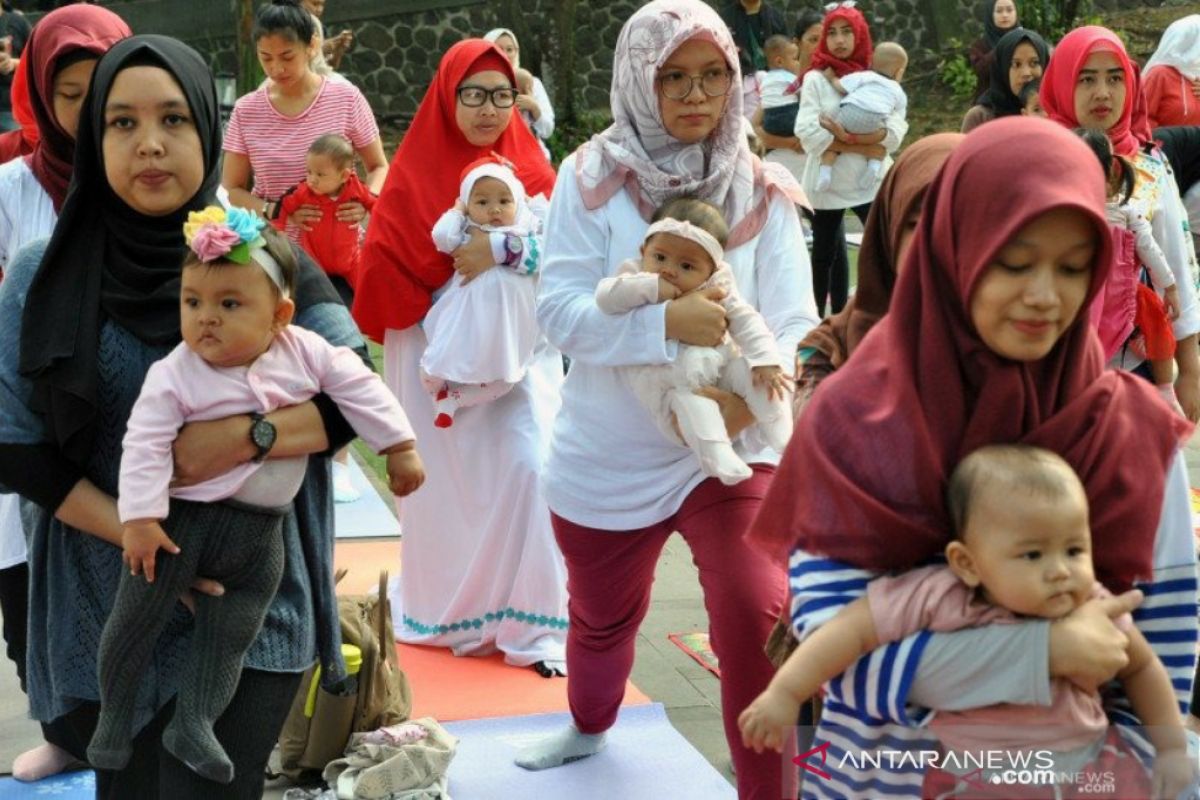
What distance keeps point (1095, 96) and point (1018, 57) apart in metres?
3.16

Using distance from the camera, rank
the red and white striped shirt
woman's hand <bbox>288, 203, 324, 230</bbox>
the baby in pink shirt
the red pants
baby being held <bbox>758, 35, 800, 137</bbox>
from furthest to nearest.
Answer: baby being held <bbox>758, 35, 800, 137</bbox>
the red and white striped shirt
woman's hand <bbox>288, 203, 324, 230</bbox>
the red pants
the baby in pink shirt

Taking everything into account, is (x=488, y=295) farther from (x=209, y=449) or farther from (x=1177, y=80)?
(x=1177, y=80)

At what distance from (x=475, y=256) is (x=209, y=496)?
243 centimetres

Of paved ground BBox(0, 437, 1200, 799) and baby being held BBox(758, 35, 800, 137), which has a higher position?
baby being held BBox(758, 35, 800, 137)

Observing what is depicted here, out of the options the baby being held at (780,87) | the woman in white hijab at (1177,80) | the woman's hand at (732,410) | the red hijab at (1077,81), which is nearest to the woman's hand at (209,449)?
the woman's hand at (732,410)

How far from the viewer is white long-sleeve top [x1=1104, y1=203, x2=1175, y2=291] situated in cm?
546

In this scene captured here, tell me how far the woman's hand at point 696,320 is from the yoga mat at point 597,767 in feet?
4.77

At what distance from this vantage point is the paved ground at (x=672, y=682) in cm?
509

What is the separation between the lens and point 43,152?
4395 mm

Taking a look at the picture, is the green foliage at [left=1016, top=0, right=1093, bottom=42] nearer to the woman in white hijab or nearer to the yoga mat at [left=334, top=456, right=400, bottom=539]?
the woman in white hijab

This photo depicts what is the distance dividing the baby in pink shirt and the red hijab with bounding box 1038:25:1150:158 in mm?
3612

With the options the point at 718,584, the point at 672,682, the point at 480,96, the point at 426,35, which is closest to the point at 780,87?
the point at 480,96

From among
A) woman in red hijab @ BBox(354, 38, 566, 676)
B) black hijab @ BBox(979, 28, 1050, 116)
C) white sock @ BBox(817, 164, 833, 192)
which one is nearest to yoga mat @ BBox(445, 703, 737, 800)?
woman in red hijab @ BBox(354, 38, 566, 676)

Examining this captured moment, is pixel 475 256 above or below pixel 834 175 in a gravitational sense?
above
